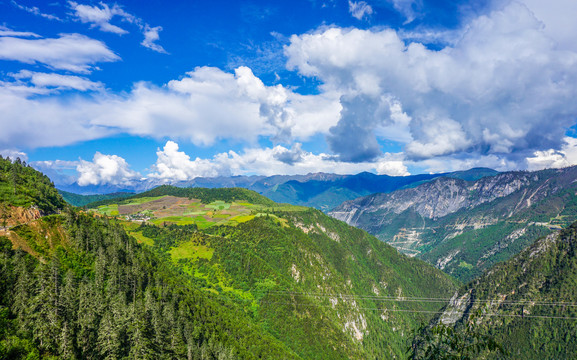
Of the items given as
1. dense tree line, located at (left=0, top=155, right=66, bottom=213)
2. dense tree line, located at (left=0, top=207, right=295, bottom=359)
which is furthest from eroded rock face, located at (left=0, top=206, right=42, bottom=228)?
dense tree line, located at (left=0, top=207, right=295, bottom=359)

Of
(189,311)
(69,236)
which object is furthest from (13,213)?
(189,311)

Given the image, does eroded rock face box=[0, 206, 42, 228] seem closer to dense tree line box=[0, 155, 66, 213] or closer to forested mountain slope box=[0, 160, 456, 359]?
forested mountain slope box=[0, 160, 456, 359]

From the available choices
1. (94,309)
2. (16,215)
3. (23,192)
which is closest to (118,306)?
(94,309)

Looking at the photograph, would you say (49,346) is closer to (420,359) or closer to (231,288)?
(420,359)

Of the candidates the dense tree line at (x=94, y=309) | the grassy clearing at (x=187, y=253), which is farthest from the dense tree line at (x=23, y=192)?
the grassy clearing at (x=187, y=253)

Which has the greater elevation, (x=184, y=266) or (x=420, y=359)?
(x=420, y=359)

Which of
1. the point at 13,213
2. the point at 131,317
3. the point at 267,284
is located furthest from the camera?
the point at 267,284

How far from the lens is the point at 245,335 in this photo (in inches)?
5148

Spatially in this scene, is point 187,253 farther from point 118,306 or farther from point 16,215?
point 118,306

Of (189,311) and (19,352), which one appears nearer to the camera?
(19,352)

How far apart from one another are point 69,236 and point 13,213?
16.2m

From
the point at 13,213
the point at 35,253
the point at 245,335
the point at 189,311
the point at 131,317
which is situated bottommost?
the point at 245,335

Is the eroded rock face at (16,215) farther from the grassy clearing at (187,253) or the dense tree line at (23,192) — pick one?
the grassy clearing at (187,253)

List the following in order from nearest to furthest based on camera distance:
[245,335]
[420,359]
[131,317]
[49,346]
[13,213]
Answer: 1. [420,359]
2. [49,346]
3. [131,317]
4. [13,213]
5. [245,335]
